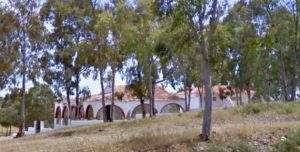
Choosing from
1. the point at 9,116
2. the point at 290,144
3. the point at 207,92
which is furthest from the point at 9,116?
the point at 290,144

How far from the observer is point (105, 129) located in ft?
97.6

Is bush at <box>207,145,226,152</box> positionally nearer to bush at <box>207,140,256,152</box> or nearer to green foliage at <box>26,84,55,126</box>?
bush at <box>207,140,256,152</box>

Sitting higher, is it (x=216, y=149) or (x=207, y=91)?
(x=207, y=91)

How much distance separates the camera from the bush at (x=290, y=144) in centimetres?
1431

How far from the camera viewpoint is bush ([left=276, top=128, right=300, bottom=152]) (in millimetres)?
14312

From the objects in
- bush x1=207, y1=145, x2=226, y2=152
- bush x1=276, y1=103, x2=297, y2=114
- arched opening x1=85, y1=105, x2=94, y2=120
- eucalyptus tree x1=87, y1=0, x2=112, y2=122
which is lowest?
bush x1=207, y1=145, x2=226, y2=152

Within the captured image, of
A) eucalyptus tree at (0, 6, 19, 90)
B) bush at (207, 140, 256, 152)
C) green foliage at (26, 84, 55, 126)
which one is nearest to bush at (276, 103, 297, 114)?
bush at (207, 140, 256, 152)

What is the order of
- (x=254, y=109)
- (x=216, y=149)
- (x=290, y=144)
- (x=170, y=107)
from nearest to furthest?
1. (x=290, y=144)
2. (x=216, y=149)
3. (x=254, y=109)
4. (x=170, y=107)

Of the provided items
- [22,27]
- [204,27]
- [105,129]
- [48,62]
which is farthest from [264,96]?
[204,27]

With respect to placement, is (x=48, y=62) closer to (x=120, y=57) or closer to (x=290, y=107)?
(x=120, y=57)

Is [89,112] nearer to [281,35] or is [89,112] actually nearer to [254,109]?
[281,35]

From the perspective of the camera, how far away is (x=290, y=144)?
14516mm

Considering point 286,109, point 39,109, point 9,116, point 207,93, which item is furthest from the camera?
point 9,116

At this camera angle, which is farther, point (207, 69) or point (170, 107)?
point (170, 107)
